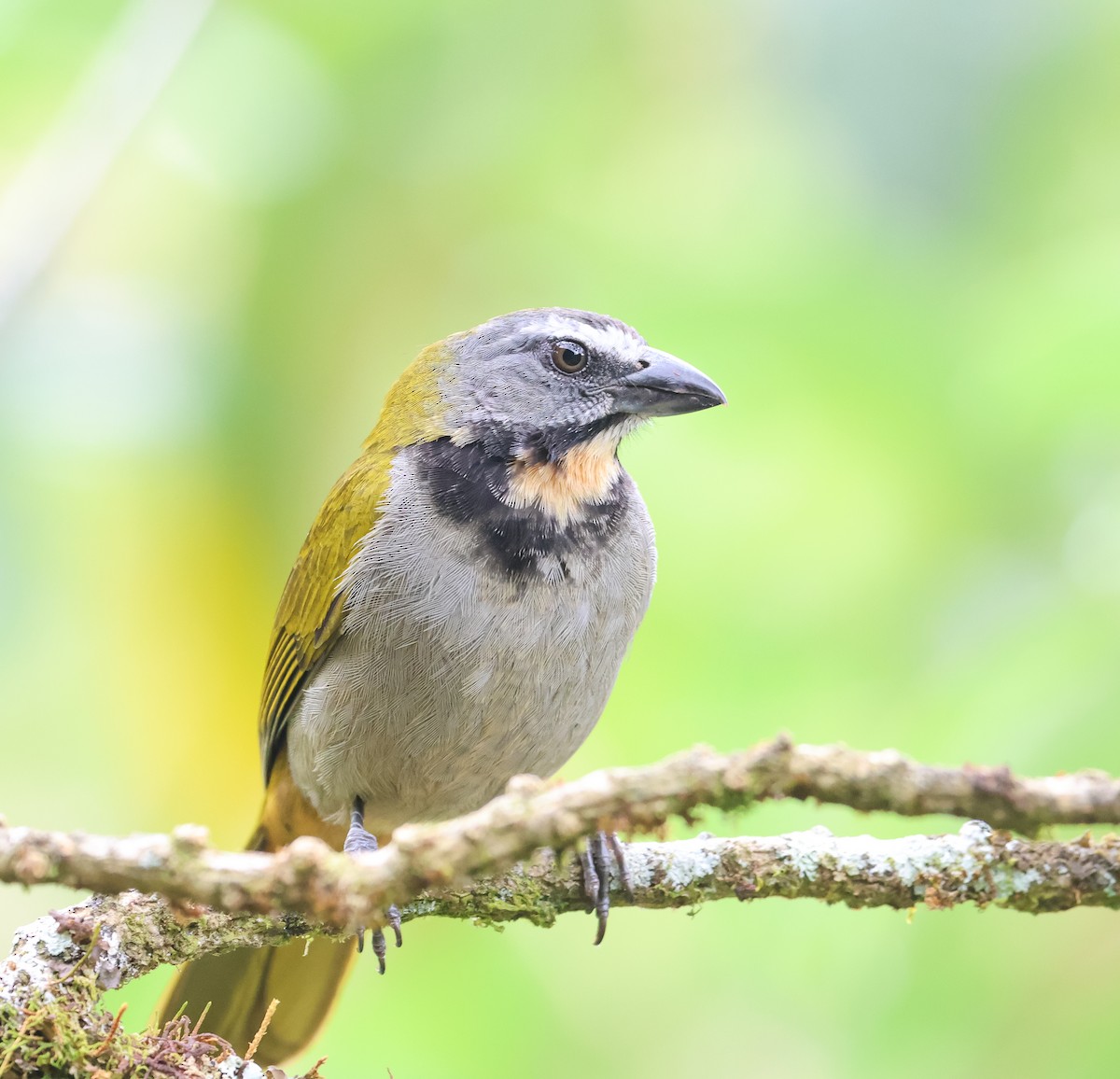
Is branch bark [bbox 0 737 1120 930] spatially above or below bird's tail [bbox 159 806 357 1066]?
above

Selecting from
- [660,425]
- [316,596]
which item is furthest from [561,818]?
[660,425]

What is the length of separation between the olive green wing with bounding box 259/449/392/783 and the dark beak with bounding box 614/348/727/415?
2.53ft

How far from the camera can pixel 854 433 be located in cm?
422

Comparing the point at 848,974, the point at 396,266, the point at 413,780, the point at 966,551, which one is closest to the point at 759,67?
the point at 396,266

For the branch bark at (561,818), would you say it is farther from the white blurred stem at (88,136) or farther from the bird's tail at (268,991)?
the white blurred stem at (88,136)

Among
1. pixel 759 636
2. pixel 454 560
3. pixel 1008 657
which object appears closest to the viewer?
pixel 1008 657

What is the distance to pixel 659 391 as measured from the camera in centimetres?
409

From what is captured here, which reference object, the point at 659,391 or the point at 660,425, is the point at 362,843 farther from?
the point at 660,425

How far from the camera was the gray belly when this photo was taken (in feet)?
11.7

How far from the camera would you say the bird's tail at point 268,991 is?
3654mm

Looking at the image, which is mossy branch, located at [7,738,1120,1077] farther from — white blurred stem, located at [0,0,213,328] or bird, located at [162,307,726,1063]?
white blurred stem, located at [0,0,213,328]

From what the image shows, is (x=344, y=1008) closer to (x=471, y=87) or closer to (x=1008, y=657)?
(x=1008, y=657)

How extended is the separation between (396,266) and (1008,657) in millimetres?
2885

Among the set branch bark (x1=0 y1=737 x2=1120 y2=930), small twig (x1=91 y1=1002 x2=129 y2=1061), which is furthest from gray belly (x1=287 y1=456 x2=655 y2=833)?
branch bark (x1=0 y1=737 x2=1120 y2=930)
